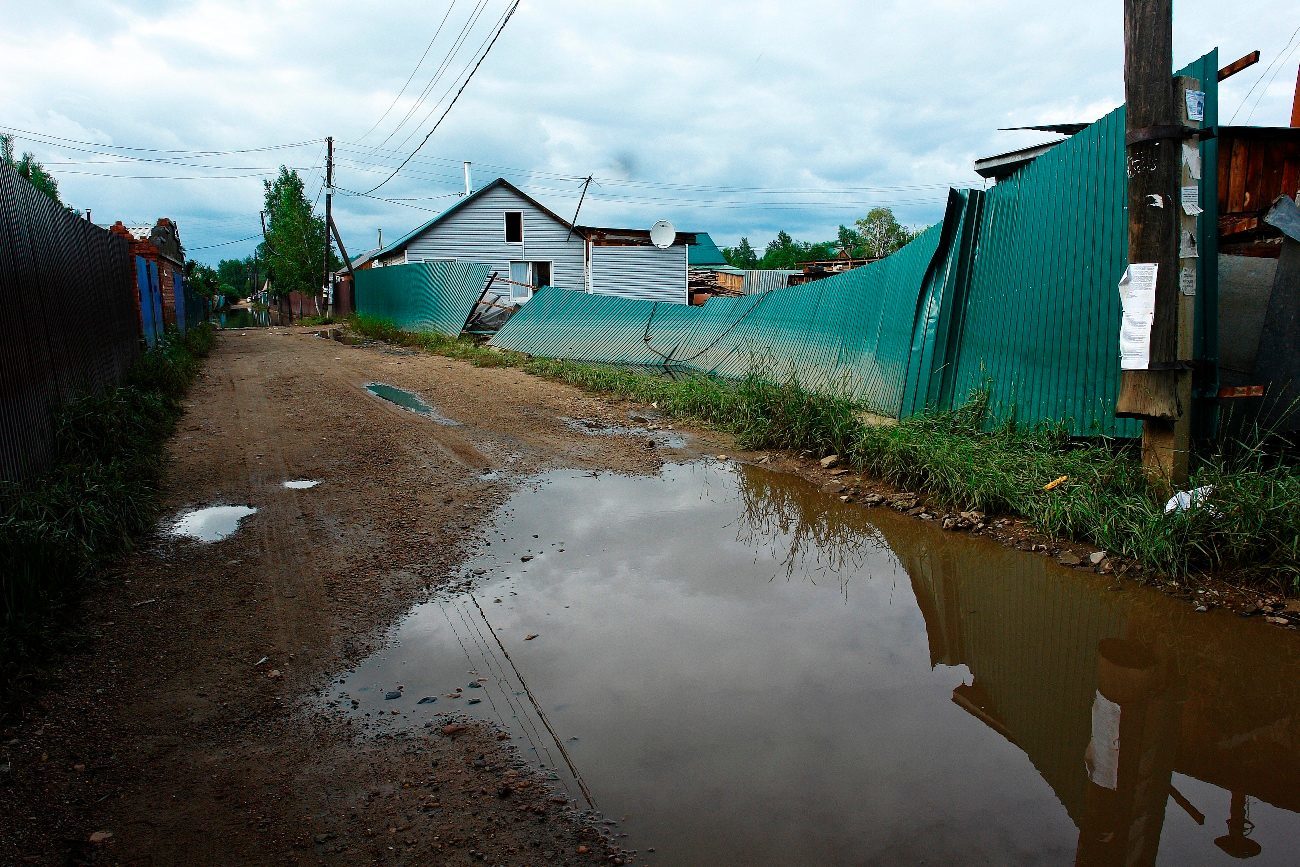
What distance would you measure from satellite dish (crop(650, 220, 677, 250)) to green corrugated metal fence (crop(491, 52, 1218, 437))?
46.4ft

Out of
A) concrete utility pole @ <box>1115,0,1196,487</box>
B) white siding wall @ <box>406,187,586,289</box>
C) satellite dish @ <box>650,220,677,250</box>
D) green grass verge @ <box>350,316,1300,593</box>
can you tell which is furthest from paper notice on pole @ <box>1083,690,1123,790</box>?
white siding wall @ <box>406,187,586,289</box>

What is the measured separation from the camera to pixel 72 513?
4664 mm

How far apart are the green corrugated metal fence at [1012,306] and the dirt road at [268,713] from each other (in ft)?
9.57

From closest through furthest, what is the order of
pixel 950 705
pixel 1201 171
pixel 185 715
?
pixel 185 715 < pixel 950 705 < pixel 1201 171

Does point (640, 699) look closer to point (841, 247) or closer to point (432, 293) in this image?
point (432, 293)

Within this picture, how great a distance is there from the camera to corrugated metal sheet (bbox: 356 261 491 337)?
19.5m

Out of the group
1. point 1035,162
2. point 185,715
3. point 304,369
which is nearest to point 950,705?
point 185,715

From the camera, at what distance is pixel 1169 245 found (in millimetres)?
4809

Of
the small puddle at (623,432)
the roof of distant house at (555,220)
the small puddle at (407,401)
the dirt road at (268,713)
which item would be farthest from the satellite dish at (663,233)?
the dirt road at (268,713)

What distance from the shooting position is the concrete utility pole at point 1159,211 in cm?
471

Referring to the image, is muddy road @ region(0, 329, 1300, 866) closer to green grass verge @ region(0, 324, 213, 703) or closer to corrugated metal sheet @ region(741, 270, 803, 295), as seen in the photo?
green grass verge @ region(0, 324, 213, 703)

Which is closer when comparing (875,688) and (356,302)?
(875,688)

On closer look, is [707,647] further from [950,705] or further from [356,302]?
[356,302]

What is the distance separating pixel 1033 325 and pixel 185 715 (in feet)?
20.2
